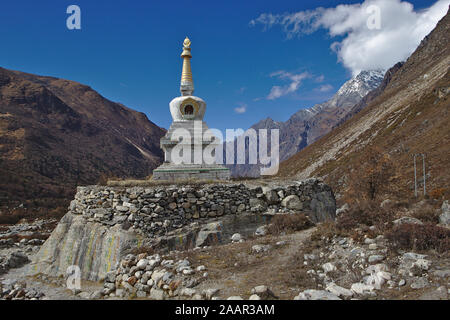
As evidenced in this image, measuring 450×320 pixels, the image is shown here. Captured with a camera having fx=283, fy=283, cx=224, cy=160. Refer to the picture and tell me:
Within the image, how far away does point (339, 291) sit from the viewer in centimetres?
527

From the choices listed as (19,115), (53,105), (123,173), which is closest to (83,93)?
(53,105)

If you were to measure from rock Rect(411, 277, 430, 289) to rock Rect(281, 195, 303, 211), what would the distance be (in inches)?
318

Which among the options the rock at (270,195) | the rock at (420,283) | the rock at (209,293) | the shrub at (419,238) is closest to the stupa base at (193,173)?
the rock at (270,195)

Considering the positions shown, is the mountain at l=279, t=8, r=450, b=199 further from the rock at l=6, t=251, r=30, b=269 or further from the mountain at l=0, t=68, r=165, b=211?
the mountain at l=0, t=68, r=165, b=211

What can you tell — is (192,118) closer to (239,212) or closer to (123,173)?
(239,212)

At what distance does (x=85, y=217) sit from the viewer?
12656 millimetres

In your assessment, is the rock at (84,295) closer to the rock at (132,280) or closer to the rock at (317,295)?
the rock at (132,280)

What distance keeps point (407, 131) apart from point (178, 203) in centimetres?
6458

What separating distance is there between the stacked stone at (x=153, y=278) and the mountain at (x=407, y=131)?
18.1 m

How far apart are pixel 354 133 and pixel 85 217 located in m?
89.3

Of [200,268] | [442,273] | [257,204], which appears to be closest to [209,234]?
[257,204]

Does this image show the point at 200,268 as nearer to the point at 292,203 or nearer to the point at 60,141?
the point at 292,203

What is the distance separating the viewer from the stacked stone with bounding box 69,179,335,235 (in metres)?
11.3

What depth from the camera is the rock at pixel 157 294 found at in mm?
6336
